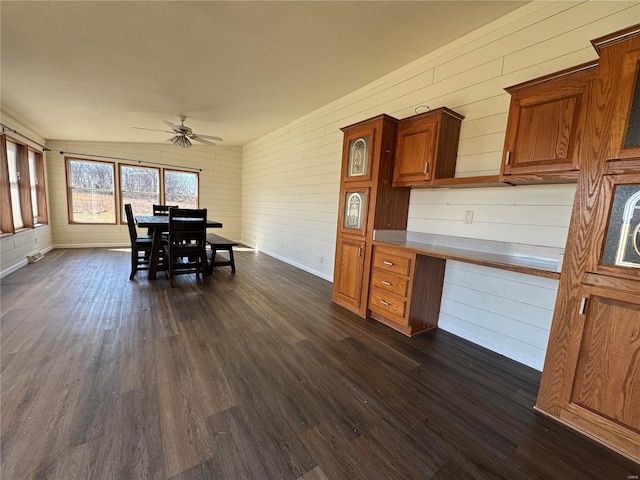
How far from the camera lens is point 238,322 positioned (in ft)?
8.65

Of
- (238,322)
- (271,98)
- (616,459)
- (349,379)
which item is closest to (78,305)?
(238,322)

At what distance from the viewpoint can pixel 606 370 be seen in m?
1.40

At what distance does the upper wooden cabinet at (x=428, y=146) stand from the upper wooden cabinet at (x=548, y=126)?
1.82ft

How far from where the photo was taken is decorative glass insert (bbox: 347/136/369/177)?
2.82m

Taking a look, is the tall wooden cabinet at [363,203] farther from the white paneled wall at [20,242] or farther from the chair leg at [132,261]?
the white paneled wall at [20,242]

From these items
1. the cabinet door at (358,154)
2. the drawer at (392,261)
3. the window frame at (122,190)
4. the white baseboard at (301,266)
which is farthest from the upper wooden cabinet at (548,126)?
the window frame at (122,190)

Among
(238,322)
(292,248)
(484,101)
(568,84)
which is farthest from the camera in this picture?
(292,248)

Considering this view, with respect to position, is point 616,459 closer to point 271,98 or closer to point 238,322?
point 238,322

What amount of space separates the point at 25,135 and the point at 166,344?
196 inches

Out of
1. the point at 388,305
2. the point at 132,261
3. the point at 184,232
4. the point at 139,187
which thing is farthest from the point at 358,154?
the point at 139,187

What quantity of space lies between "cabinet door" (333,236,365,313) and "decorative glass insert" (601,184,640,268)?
185cm

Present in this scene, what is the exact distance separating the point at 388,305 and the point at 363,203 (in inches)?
43.7

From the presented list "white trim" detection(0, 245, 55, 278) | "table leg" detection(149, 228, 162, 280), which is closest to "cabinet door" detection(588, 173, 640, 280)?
"table leg" detection(149, 228, 162, 280)

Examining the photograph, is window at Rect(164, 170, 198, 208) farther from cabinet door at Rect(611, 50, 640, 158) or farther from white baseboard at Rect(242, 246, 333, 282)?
cabinet door at Rect(611, 50, 640, 158)
